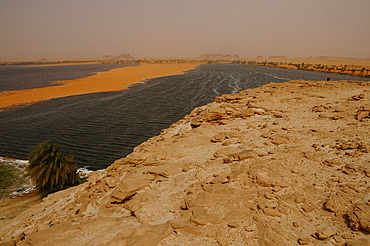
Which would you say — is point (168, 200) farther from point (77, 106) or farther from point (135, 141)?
point (77, 106)

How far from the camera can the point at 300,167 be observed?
8430mm

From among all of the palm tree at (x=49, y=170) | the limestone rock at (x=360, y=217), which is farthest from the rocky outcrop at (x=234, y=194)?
the palm tree at (x=49, y=170)

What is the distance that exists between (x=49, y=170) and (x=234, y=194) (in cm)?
1269

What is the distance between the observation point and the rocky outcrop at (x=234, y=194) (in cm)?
604

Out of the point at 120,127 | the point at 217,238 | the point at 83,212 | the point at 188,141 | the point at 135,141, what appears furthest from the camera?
the point at 120,127

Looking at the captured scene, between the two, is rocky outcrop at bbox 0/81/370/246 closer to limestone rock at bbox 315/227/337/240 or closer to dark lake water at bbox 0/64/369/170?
limestone rock at bbox 315/227/337/240

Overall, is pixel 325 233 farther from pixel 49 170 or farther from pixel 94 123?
pixel 94 123

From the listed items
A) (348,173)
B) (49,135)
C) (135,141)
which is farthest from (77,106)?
(348,173)

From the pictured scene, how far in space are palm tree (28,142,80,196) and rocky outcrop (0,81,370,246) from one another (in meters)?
2.01

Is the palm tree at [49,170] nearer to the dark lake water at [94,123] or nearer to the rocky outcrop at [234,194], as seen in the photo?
the rocky outcrop at [234,194]

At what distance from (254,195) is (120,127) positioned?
21.6 meters

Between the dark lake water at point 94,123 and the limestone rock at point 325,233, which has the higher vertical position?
the limestone rock at point 325,233

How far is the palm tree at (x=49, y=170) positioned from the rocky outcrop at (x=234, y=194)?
2.01 meters

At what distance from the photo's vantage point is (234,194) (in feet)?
24.9
